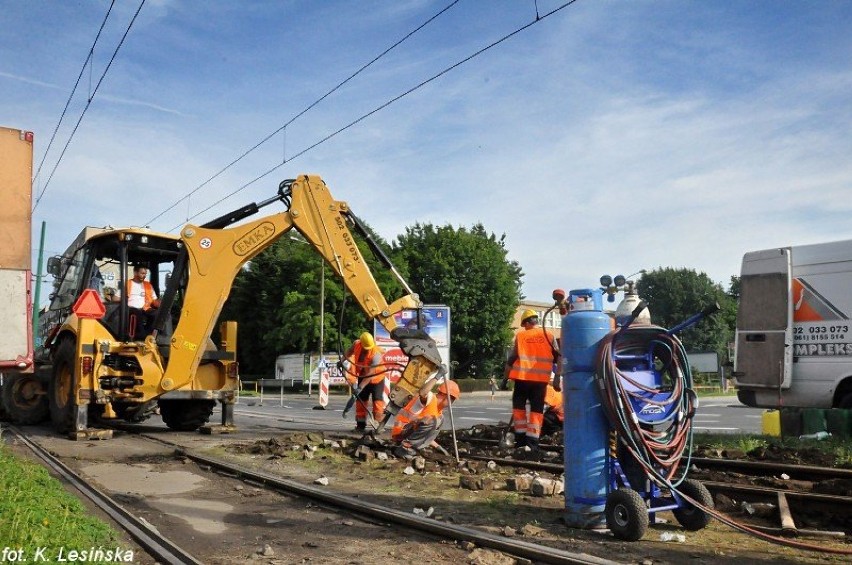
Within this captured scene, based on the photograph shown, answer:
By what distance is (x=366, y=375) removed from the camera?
13.0 m

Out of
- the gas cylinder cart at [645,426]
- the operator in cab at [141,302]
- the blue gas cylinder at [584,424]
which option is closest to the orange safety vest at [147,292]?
the operator in cab at [141,302]

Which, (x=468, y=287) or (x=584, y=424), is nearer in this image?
(x=584, y=424)

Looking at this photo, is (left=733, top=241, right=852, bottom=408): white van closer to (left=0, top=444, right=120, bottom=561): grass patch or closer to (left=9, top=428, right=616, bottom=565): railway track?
(left=9, top=428, right=616, bottom=565): railway track

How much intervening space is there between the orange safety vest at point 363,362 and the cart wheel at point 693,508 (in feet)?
25.3

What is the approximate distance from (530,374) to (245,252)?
4984mm

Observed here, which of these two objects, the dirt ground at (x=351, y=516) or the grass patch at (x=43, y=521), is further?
the dirt ground at (x=351, y=516)

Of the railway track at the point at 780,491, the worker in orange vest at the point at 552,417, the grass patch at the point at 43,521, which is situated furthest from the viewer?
the worker in orange vest at the point at 552,417

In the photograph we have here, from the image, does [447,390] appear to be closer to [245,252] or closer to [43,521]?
[245,252]

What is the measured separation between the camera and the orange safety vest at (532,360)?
10125mm

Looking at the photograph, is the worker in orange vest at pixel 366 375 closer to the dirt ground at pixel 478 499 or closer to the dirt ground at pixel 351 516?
the dirt ground at pixel 478 499

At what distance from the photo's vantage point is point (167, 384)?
465 inches

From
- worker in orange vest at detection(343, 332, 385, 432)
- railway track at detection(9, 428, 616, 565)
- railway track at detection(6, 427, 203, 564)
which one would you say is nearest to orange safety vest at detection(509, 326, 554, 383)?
worker in orange vest at detection(343, 332, 385, 432)

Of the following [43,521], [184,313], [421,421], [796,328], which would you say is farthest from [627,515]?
[796,328]

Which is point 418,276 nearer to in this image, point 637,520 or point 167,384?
point 167,384
